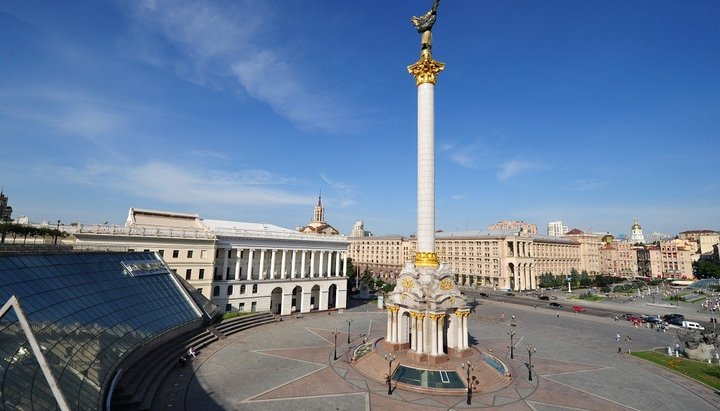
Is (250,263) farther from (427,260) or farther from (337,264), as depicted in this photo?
(427,260)

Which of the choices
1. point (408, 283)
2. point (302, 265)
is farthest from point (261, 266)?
point (408, 283)

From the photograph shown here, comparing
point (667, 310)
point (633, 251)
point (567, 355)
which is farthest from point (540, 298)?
point (633, 251)

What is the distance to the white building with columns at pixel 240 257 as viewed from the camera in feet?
157

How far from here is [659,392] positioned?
96.0ft

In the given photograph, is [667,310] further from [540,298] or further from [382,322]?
[382,322]

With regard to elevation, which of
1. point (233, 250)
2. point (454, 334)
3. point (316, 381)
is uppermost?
point (233, 250)

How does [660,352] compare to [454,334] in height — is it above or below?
below

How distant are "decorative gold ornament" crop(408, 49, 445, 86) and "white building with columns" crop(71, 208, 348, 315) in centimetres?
Answer: 3363

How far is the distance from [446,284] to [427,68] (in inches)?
935

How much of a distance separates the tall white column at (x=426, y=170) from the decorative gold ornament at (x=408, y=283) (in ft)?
12.4

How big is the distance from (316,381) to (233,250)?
104ft

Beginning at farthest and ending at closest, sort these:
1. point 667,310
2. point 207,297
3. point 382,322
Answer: point 667,310 < point 382,322 < point 207,297

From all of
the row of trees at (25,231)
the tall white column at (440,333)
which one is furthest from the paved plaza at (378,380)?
the row of trees at (25,231)

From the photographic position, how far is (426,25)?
137 feet
